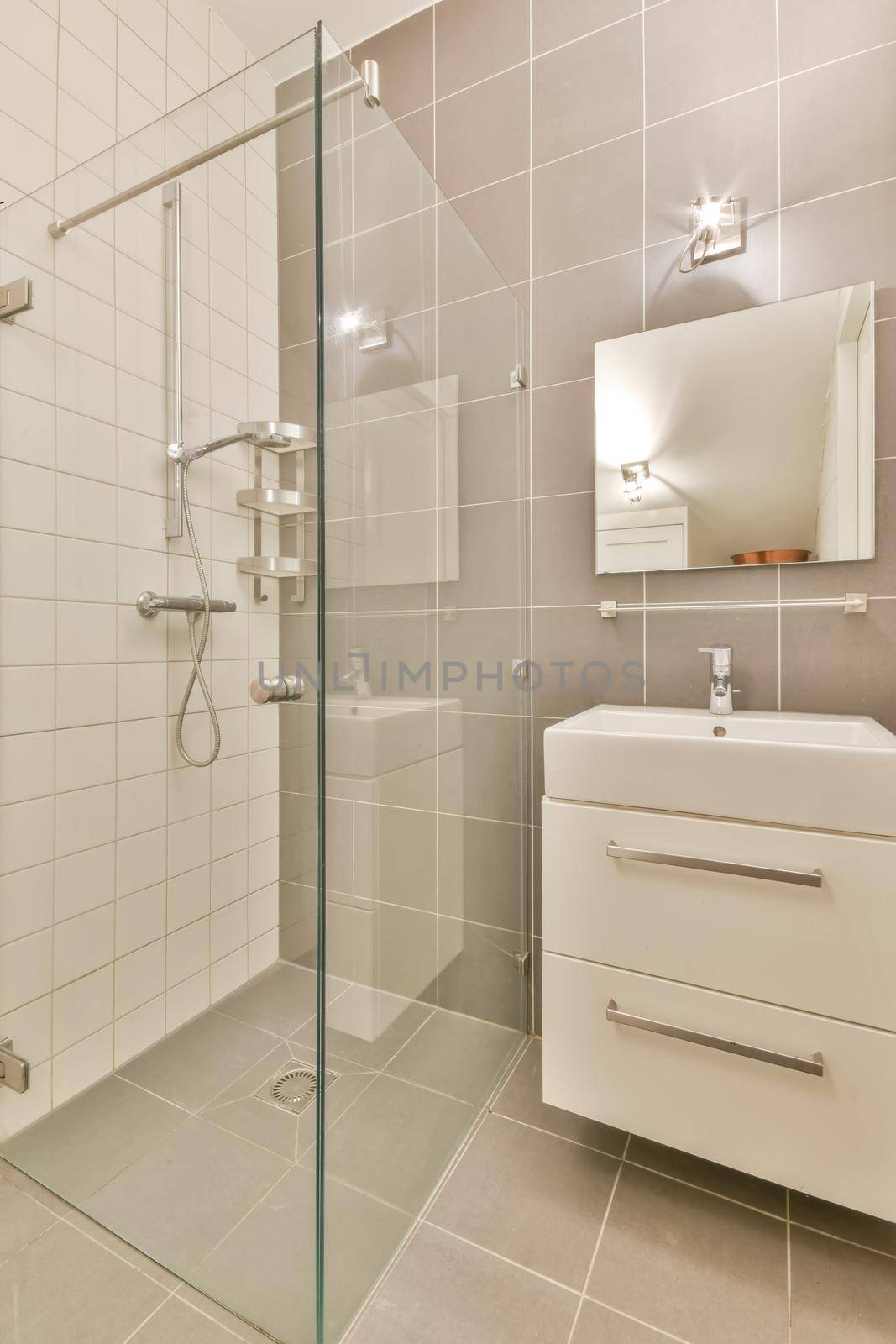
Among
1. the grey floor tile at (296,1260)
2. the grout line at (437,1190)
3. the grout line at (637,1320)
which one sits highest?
the grey floor tile at (296,1260)

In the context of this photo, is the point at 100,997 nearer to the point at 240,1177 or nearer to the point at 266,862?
the point at 240,1177

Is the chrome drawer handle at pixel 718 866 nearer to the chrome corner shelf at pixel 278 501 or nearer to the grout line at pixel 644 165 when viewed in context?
the chrome corner shelf at pixel 278 501

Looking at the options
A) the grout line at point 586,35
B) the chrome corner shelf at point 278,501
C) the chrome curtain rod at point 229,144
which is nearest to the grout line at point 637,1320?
the chrome corner shelf at point 278,501

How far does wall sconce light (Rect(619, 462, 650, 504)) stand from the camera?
155 cm

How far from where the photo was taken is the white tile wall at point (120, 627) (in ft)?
3.29

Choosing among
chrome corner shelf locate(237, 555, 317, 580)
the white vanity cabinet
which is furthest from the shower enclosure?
the white vanity cabinet

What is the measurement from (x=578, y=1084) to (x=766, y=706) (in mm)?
876

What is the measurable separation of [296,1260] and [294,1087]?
259 millimetres

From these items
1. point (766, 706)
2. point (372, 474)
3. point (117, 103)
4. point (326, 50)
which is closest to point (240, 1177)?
point (372, 474)

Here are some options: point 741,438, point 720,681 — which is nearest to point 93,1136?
point 720,681

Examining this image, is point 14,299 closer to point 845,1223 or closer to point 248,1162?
point 248,1162

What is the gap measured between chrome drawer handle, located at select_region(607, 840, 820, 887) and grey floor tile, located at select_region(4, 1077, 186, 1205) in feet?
2.88

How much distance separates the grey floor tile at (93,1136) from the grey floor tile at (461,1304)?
1.46 feet

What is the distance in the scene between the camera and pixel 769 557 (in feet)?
4.69
